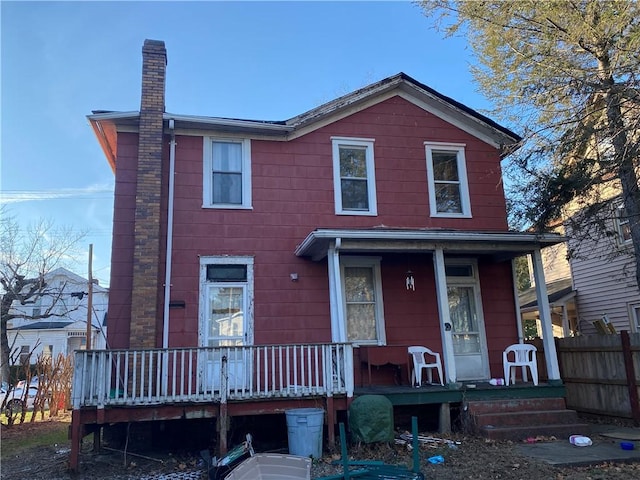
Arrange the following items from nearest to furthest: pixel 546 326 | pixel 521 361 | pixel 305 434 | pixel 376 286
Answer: pixel 305 434 < pixel 546 326 < pixel 521 361 < pixel 376 286

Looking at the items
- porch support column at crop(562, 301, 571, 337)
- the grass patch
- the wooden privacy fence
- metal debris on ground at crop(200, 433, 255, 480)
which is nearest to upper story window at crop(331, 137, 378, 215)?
the wooden privacy fence

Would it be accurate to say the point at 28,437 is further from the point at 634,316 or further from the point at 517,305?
the point at 634,316

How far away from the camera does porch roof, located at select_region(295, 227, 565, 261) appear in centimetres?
809

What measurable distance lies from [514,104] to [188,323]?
711 cm

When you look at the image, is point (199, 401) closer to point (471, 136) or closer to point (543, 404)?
point (543, 404)

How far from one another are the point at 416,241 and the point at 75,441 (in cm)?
602

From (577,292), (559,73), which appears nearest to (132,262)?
(559,73)

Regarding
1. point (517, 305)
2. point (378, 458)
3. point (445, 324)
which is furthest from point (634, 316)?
point (378, 458)

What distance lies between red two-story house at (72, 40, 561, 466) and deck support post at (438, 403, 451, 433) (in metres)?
0.21

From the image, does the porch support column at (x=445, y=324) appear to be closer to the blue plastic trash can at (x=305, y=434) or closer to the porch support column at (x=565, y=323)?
the blue plastic trash can at (x=305, y=434)

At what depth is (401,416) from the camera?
27.9 ft

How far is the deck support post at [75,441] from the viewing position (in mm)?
6355

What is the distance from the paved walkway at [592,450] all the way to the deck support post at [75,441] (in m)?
6.03

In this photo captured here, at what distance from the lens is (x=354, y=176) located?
1002cm
